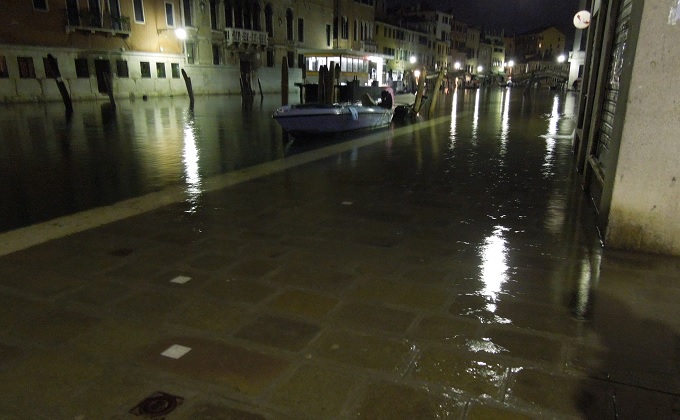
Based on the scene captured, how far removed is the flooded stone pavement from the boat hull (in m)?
6.57

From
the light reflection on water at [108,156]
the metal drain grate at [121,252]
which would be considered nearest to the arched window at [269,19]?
the light reflection on water at [108,156]

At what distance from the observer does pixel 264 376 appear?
229 centimetres

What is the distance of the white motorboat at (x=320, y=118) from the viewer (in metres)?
11.6

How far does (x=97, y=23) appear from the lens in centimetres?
2503

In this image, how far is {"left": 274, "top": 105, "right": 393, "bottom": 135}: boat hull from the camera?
11.6 metres

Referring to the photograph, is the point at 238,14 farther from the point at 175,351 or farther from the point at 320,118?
the point at 175,351

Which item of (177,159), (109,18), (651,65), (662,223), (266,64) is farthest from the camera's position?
(266,64)

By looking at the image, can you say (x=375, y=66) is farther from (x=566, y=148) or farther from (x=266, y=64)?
(x=566, y=148)

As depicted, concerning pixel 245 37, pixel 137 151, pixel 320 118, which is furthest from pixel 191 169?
pixel 245 37

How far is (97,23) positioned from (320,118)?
1934 centimetres

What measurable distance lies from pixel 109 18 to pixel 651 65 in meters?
27.9

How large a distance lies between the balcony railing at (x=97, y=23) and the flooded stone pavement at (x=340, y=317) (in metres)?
24.0

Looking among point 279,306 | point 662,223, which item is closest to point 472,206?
point 662,223

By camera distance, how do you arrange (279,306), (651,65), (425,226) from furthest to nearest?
(425,226)
(651,65)
(279,306)
